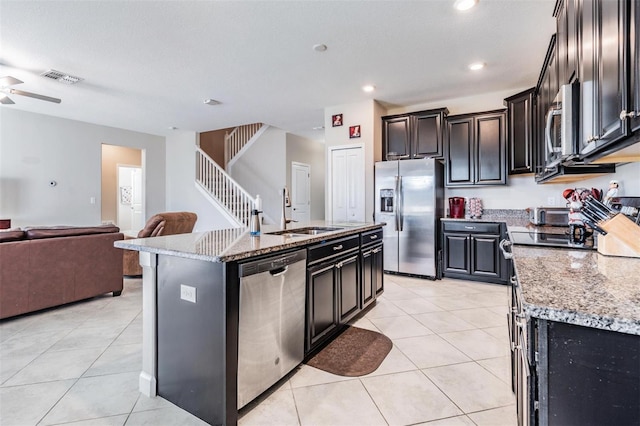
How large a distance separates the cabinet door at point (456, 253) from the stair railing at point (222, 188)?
12.8ft

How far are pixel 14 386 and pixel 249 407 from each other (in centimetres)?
157

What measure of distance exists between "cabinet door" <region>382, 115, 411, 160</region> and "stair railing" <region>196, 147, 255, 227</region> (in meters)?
3.04

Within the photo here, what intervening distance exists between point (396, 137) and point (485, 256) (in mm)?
2263

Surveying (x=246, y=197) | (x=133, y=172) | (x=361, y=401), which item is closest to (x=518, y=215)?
(x=361, y=401)

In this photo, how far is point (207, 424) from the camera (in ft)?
5.46

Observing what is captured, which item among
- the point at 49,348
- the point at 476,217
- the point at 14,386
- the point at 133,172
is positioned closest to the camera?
the point at 14,386

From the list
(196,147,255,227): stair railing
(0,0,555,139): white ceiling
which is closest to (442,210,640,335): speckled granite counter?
(0,0,555,139): white ceiling

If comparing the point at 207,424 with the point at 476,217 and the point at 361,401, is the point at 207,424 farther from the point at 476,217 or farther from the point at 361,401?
the point at 476,217

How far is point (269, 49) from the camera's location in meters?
3.34

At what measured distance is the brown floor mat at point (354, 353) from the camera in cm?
222

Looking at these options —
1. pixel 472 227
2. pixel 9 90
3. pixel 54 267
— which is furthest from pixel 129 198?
pixel 472 227

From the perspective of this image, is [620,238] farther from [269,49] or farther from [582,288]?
[269,49]

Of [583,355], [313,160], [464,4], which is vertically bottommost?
[583,355]

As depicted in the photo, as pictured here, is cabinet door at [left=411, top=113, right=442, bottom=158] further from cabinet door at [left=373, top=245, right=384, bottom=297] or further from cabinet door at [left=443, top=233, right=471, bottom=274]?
cabinet door at [left=373, top=245, right=384, bottom=297]
